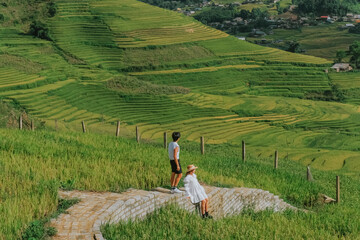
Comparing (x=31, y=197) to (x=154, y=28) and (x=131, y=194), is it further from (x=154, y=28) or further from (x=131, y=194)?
(x=154, y=28)

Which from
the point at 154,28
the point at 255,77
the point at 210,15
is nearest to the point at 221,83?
the point at 255,77

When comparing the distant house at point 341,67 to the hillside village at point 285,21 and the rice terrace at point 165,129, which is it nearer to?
the rice terrace at point 165,129

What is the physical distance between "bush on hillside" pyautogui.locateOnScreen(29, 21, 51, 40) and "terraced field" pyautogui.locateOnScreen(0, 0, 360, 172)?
4.65ft

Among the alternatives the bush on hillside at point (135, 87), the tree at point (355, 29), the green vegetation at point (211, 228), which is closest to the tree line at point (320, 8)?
the tree at point (355, 29)

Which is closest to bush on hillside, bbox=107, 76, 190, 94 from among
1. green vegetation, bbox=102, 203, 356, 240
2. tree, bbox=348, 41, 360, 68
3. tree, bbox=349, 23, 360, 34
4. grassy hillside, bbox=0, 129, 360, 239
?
grassy hillside, bbox=0, 129, 360, 239

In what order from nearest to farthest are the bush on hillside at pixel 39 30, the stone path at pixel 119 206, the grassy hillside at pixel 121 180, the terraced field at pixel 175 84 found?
the stone path at pixel 119 206
the grassy hillside at pixel 121 180
the terraced field at pixel 175 84
the bush on hillside at pixel 39 30

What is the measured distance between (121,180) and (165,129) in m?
24.2

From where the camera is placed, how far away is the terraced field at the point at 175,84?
34812 mm

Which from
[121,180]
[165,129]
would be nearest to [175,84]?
[165,129]

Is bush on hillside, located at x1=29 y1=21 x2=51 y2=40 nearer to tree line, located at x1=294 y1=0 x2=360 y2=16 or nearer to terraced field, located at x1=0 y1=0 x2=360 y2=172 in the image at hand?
terraced field, located at x1=0 y1=0 x2=360 y2=172

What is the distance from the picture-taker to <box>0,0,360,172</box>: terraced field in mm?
34812

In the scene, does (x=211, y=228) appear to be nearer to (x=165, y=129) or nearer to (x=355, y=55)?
(x=165, y=129)

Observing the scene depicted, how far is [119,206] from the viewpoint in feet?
26.3

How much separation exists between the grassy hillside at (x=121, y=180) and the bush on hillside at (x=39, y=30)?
44374mm
